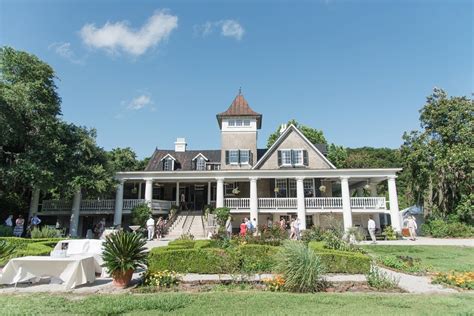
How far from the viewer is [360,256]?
32.7ft

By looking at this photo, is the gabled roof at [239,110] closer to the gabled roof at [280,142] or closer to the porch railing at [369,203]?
the gabled roof at [280,142]

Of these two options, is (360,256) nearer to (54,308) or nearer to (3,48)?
(54,308)

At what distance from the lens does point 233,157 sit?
29.0 metres

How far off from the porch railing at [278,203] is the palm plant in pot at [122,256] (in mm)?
17710

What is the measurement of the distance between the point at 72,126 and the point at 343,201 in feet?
71.8

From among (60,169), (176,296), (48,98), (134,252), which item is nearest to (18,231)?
(60,169)

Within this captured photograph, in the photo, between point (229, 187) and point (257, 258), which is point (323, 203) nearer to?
point (229, 187)

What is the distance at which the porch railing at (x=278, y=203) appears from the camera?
83.2 ft

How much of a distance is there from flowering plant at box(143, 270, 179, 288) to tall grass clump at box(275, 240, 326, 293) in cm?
287

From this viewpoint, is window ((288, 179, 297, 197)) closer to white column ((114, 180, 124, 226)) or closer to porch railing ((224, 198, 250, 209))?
porch railing ((224, 198, 250, 209))

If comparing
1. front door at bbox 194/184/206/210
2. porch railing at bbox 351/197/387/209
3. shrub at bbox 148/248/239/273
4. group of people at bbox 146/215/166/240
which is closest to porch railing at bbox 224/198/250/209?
front door at bbox 194/184/206/210

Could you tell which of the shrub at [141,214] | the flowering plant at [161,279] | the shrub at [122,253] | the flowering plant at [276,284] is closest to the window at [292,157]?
the shrub at [141,214]

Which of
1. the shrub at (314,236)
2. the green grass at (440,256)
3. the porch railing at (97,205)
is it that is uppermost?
the porch railing at (97,205)

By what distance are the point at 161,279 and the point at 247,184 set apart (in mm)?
21633
